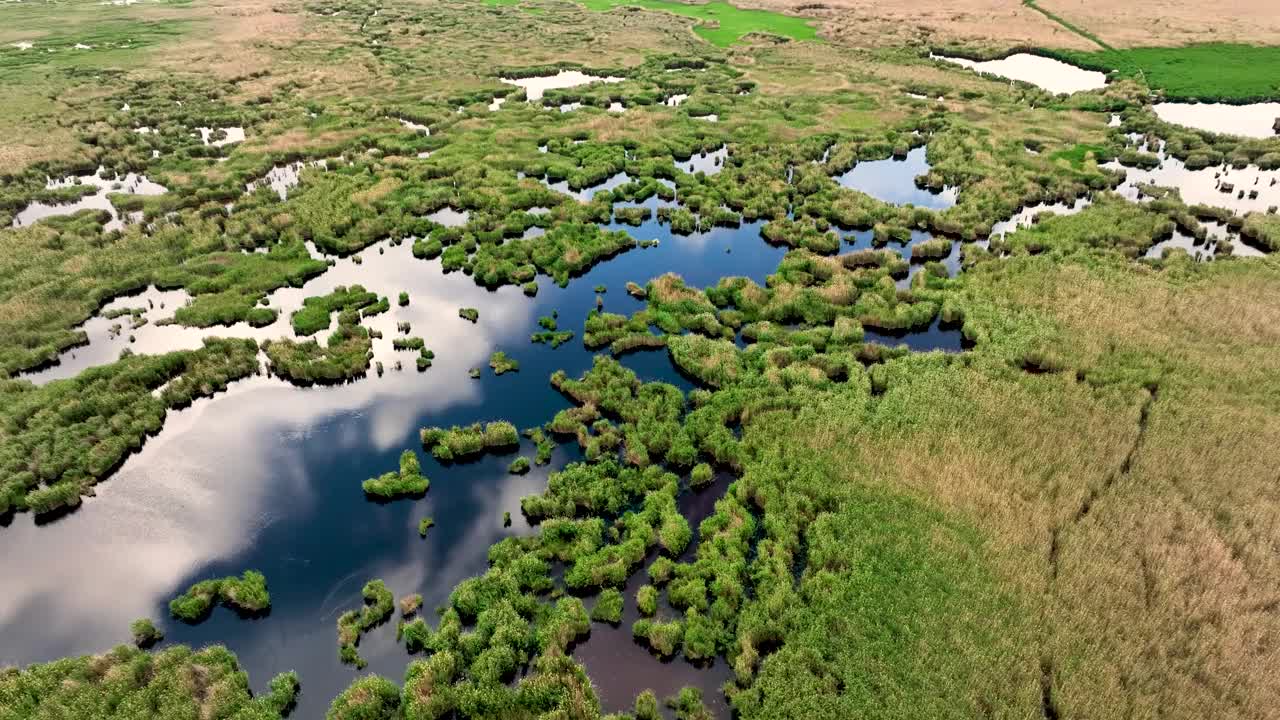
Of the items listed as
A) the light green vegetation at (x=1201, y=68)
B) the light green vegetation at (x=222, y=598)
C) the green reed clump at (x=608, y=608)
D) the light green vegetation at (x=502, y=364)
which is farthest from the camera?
the light green vegetation at (x=1201, y=68)

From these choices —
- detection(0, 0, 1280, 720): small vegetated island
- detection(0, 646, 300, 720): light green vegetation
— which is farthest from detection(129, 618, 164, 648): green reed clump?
detection(0, 646, 300, 720): light green vegetation

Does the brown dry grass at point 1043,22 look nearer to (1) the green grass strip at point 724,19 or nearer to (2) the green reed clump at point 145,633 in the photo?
(1) the green grass strip at point 724,19

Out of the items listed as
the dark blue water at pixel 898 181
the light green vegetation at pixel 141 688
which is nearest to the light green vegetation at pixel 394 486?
the light green vegetation at pixel 141 688

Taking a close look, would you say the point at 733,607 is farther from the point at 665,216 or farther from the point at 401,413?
the point at 665,216

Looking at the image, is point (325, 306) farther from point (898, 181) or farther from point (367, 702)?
point (898, 181)

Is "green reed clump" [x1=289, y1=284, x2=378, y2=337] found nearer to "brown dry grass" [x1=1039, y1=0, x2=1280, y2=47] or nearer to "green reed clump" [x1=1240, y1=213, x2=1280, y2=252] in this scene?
"green reed clump" [x1=1240, y1=213, x2=1280, y2=252]
